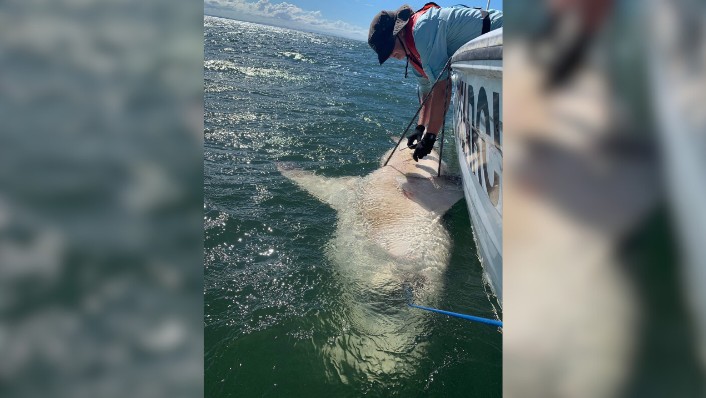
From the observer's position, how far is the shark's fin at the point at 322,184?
4.92m

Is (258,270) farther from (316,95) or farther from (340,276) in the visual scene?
(316,95)

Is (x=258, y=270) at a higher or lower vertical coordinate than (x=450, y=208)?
lower
